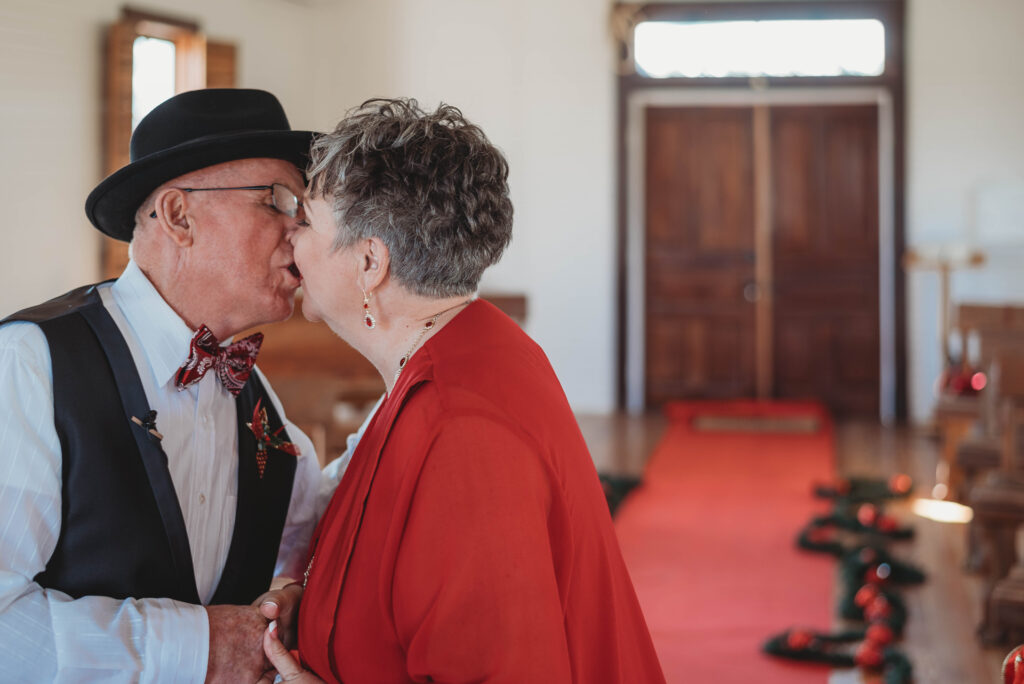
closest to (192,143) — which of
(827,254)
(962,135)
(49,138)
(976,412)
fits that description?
(49,138)

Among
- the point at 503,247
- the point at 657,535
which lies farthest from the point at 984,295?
the point at 503,247

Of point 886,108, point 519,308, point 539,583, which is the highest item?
point 886,108

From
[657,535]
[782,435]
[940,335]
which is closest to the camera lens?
[657,535]

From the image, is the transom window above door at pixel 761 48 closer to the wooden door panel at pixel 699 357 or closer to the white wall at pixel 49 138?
the wooden door panel at pixel 699 357

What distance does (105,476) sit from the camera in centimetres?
148

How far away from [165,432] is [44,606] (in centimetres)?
34

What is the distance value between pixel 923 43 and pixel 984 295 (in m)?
2.21

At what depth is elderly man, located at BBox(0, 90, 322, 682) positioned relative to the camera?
1418 mm

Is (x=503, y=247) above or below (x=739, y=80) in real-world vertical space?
below

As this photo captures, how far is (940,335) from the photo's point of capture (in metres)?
8.73

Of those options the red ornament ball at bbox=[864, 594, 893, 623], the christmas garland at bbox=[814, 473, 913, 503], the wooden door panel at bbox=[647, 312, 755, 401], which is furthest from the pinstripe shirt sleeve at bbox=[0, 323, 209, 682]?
the wooden door panel at bbox=[647, 312, 755, 401]

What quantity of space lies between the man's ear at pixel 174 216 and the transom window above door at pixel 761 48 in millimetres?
7996

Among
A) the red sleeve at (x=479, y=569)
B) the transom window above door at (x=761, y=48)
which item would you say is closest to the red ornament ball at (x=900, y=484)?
the transom window above door at (x=761, y=48)

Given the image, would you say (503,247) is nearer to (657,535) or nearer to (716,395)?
(657,535)
